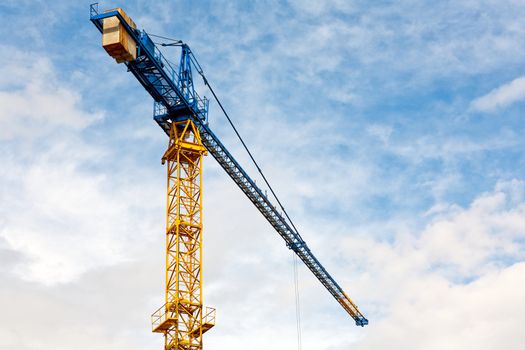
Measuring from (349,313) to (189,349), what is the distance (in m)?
58.7

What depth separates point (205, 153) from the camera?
193 ft

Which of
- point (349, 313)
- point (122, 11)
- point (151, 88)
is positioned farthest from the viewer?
point (349, 313)

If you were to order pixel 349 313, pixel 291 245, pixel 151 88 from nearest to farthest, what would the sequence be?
pixel 151 88, pixel 291 245, pixel 349 313

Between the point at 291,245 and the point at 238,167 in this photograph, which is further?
the point at 291,245

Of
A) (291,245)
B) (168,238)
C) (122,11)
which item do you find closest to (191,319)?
(168,238)

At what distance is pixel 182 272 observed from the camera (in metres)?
53.0

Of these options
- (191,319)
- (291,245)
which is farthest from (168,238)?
(291,245)

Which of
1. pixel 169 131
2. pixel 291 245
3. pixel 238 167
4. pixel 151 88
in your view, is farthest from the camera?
pixel 291 245

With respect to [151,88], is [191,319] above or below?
below

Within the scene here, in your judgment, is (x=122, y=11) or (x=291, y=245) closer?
(x=122, y=11)

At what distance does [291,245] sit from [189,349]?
34.4m

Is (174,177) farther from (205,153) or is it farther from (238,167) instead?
(238,167)

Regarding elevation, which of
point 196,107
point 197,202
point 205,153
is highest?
point 196,107

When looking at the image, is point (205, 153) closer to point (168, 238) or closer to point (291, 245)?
point (168, 238)
